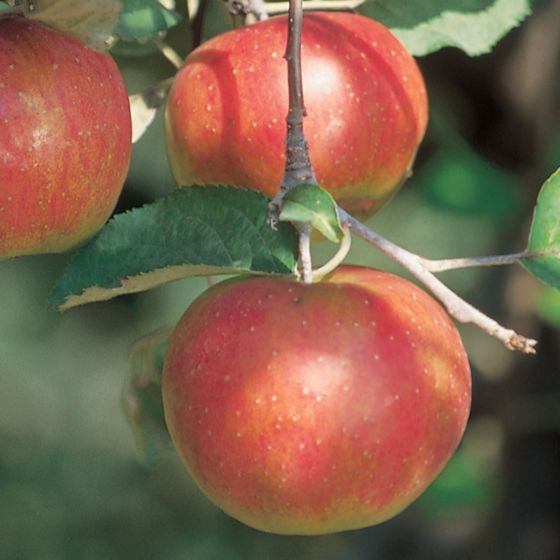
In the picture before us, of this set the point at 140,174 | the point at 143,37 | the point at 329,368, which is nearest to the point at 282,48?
the point at 143,37

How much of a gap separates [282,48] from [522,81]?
0.84 meters

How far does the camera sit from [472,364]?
6.24 feet

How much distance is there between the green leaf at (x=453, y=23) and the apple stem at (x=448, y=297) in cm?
28

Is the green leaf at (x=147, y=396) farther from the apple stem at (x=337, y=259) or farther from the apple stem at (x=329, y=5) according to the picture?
the apple stem at (x=329, y=5)

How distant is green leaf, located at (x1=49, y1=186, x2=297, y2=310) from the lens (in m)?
0.73

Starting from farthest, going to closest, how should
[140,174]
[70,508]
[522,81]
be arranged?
[70,508] < [140,174] < [522,81]

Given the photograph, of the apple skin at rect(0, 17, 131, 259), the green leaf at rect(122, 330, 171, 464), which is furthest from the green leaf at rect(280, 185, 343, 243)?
the green leaf at rect(122, 330, 171, 464)

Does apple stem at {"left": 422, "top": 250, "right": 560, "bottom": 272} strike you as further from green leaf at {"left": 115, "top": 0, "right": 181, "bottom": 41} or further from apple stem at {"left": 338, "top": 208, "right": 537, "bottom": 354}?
green leaf at {"left": 115, "top": 0, "right": 181, "bottom": 41}

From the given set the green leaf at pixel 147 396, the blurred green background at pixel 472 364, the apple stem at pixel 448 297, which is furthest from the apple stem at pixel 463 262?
the blurred green background at pixel 472 364

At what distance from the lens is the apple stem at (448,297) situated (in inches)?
26.7

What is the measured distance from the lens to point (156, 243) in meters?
0.74

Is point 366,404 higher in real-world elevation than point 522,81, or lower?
higher

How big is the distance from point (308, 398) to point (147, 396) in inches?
8.2

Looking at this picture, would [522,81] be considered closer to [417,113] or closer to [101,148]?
[417,113]
